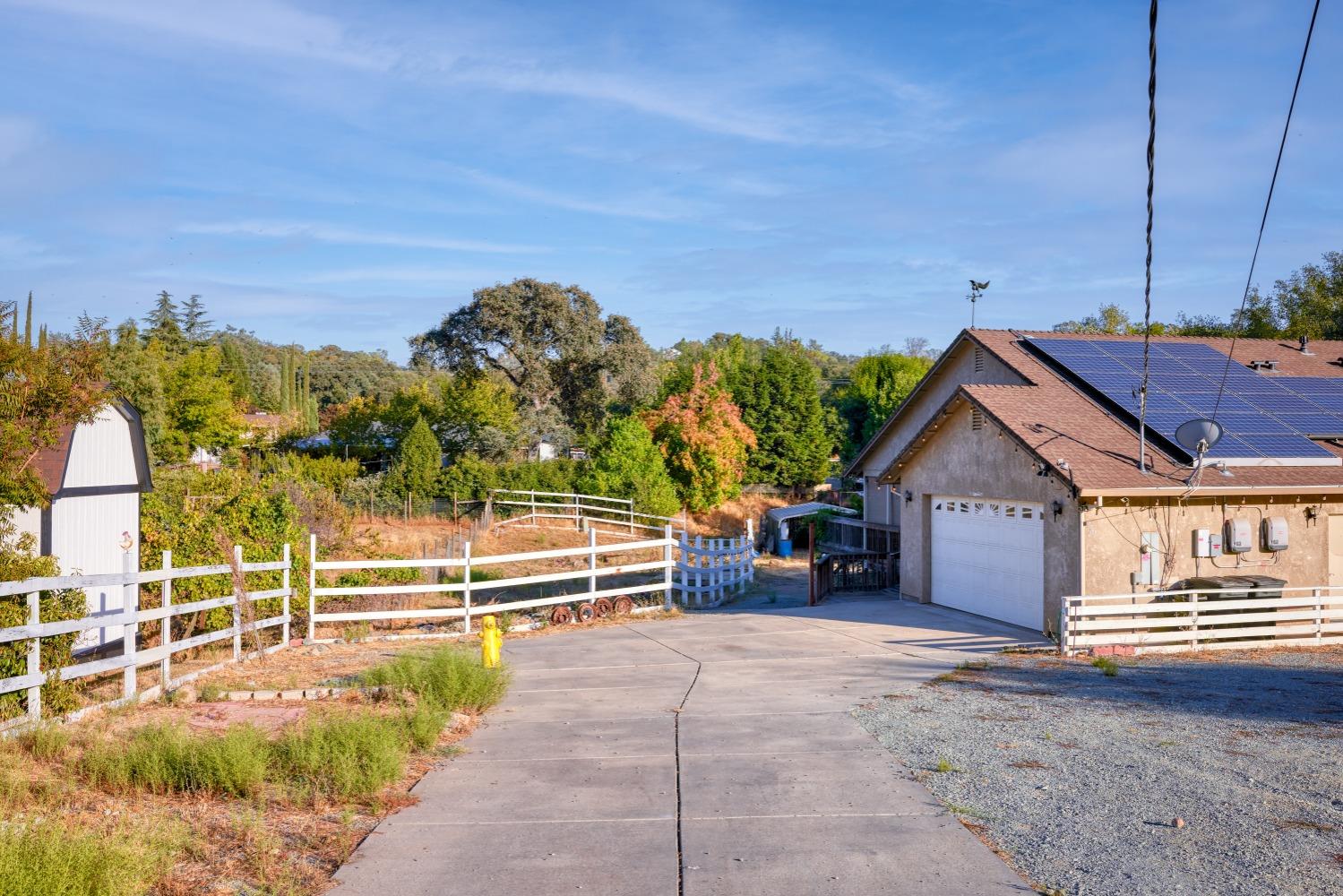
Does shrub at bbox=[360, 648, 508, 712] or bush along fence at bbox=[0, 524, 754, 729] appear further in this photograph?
shrub at bbox=[360, 648, 508, 712]

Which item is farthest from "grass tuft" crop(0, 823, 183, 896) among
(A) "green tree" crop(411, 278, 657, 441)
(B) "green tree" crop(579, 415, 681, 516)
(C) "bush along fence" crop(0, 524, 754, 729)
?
(A) "green tree" crop(411, 278, 657, 441)

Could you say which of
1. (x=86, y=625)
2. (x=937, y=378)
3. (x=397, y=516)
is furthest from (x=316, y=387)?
(x=86, y=625)

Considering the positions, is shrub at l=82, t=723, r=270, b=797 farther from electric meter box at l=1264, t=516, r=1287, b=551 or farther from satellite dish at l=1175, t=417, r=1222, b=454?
electric meter box at l=1264, t=516, r=1287, b=551

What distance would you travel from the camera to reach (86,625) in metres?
9.71

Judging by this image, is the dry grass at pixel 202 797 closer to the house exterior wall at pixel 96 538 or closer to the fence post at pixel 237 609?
the fence post at pixel 237 609

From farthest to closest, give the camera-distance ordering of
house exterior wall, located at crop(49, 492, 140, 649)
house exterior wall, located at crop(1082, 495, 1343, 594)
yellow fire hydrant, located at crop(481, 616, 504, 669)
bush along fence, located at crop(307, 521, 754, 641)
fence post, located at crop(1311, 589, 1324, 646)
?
1. fence post, located at crop(1311, 589, 1324, 646)
2. house exterior wall, located at crop(1082, 495, 1343, 594)
3. bush along fence, located at crop(307, 521, 754, 641)
4. house exterior wall, located at crop(49, 492, 140, 649)
5. yellow fire hydrant, located at crop(481, 616, 504, 669)

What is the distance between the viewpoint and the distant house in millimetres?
13859

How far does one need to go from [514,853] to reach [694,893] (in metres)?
1.32

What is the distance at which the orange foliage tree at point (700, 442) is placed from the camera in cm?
4772

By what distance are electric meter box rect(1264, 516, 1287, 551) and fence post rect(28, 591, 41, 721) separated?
60.3 feet

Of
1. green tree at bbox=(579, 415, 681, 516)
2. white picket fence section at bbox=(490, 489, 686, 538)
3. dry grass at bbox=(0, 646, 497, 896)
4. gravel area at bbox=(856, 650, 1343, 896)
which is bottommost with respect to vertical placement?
gravel area at bbox=(856, 650, 1343, 896)

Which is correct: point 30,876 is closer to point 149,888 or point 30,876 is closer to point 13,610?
point 149,888

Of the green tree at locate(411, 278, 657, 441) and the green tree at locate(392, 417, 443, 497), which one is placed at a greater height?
the green tree at locate(411, 278, 657, 441)

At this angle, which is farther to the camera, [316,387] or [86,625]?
[316,387]
